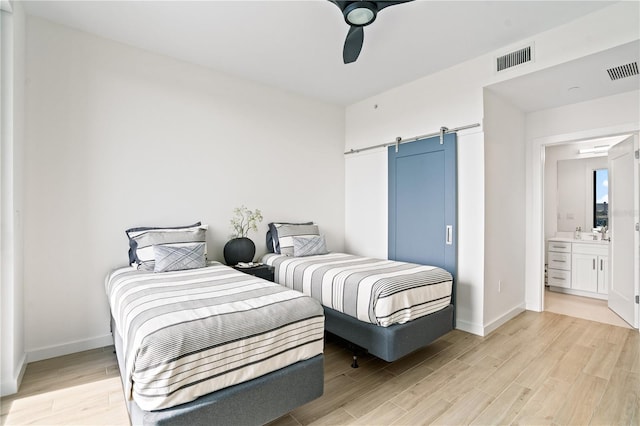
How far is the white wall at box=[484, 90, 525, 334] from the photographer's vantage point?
3.27 meters

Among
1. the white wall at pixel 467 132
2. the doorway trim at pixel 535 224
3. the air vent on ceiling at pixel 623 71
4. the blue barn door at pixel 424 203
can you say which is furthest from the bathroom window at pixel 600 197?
the blue barn door at pixel 424 203

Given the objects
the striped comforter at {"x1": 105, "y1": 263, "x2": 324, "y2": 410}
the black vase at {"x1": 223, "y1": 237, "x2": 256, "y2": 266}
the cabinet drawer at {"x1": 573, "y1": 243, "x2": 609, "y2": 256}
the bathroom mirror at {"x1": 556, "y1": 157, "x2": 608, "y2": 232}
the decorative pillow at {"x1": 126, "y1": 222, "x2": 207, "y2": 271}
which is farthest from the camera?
the bathroom mirror at {"x1": 556, "y1": 157, "x2": 608, "y2": 232}

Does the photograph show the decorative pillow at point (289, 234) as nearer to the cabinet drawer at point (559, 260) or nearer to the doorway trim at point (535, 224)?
the doorway trim at point (535, 224)

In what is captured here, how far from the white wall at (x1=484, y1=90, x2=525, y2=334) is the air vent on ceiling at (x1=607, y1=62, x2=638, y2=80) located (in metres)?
0.90

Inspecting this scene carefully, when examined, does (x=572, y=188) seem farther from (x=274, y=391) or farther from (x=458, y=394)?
(x=274, y=391)

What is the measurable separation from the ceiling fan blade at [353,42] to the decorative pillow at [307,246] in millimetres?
2007

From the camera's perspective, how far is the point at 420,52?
310cm

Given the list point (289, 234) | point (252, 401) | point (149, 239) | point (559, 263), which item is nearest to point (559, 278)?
point (559, 263)

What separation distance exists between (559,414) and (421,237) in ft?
6.57

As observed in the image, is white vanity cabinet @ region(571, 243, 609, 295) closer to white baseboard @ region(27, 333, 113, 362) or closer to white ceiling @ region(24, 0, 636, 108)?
white ceiling @ region(24, 0, 636, 108)

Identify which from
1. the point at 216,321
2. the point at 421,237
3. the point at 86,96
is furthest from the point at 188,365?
the point at 421,237

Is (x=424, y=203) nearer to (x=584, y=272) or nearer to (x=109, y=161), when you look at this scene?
(x=584, y=272)

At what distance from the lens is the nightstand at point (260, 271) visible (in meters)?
3.23

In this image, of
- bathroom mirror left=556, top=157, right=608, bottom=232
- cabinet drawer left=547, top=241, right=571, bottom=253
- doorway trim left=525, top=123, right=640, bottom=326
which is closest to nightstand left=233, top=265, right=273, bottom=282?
doorway trim left=525, top=123, right=640, bottom=326
